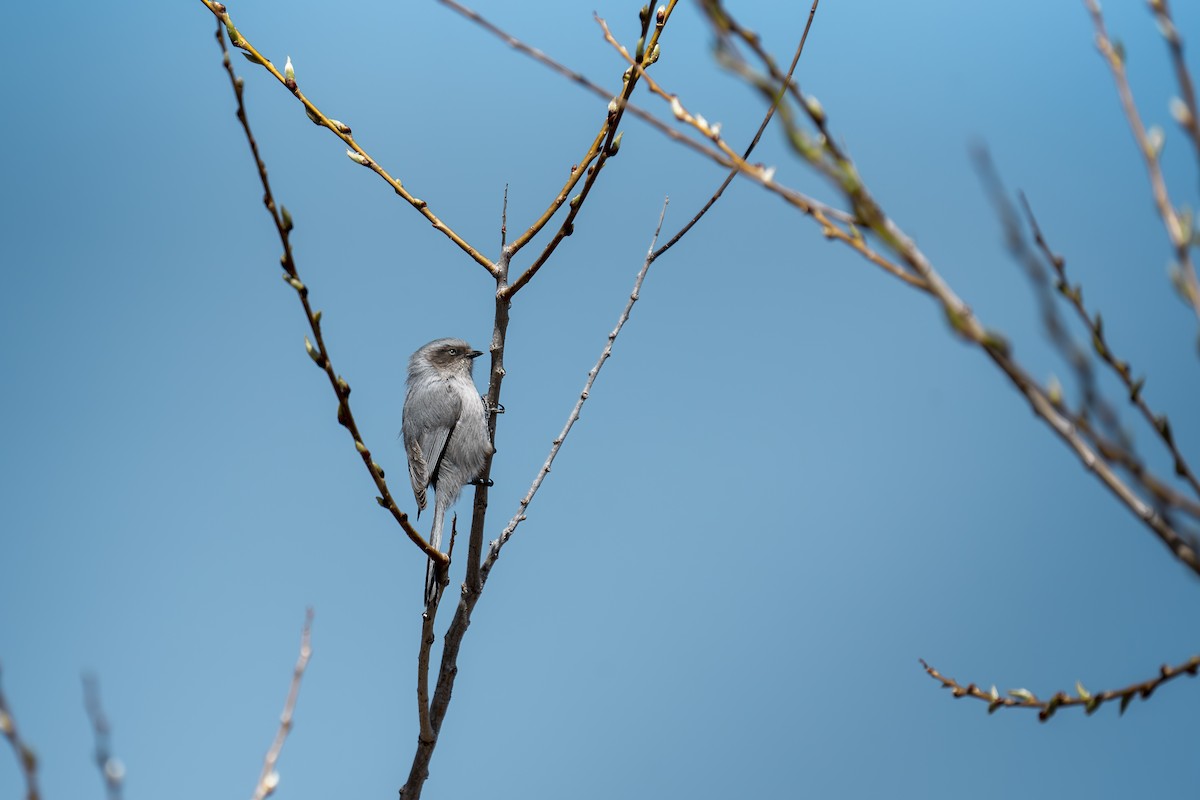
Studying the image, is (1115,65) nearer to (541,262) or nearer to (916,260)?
(916,260)

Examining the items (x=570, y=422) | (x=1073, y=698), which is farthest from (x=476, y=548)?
(x=1073, y=698)

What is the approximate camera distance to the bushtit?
166 inches

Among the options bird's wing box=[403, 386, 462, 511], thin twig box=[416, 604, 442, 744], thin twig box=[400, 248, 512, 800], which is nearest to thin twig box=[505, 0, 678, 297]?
thin twig box=[400, 248, 512, 800]

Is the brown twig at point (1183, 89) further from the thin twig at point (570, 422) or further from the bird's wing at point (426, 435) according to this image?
the bird's wing at point (426, 435)

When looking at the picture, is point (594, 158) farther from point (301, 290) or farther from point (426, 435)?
point (426, 435)

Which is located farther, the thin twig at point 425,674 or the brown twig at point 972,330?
the thin twig at point 425,674

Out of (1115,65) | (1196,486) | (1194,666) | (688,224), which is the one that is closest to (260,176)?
(1115,65)

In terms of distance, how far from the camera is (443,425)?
175 inches

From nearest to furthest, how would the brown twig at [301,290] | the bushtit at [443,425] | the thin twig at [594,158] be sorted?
the brown twig at [301,290]
the thin twig at [594,158]
the bushtit at [443,425]

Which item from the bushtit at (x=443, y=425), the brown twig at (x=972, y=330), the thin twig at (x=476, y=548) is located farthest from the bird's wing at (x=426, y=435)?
the brown twig at (x=972, y=330)

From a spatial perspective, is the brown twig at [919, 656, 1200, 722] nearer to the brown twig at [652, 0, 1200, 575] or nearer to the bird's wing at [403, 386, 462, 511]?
the brown twig at [652, 0, 1200, 575]

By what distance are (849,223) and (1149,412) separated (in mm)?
280

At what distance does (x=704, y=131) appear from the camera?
3.72 ft

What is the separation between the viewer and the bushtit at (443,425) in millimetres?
4227
